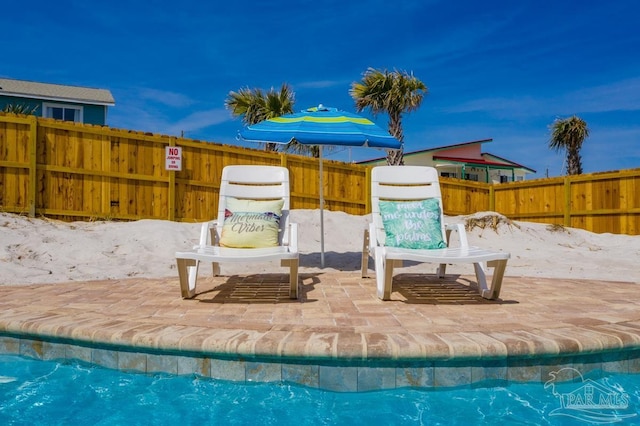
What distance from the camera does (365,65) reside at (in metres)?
19.1

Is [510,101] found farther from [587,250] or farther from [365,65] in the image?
[365,65]

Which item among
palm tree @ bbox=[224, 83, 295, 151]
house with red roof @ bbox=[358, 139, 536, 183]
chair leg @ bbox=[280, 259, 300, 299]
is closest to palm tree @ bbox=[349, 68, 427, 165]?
palm tree @ bbox=[224, 83, 295, 151]

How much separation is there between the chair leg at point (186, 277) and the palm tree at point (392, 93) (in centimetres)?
1504

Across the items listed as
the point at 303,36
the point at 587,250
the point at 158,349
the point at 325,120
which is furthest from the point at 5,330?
the point at 587,250

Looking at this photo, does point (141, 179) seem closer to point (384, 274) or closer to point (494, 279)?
point (384, 274)

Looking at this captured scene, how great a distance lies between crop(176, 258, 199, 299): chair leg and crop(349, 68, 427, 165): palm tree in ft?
49.3

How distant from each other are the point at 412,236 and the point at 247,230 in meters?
1.71

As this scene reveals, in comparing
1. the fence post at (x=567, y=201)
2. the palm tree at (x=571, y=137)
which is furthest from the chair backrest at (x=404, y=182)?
the palm tree at (x=571, y=137)

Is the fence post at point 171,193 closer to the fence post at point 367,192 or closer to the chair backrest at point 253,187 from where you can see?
the chair backrest at point 253,187

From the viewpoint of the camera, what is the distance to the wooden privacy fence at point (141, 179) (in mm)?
8195

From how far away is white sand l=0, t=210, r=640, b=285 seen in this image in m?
6.63

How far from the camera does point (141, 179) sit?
9.27m
